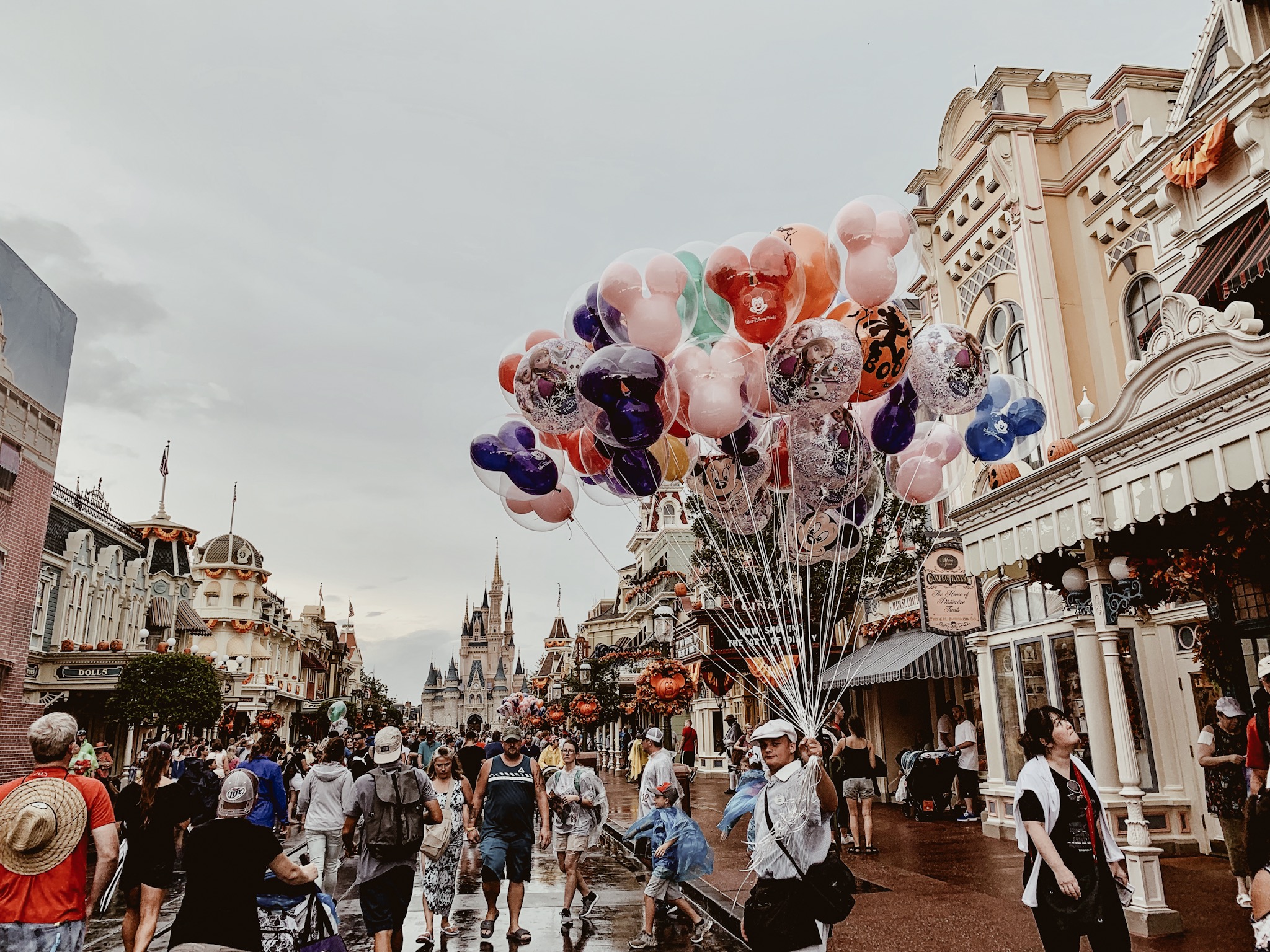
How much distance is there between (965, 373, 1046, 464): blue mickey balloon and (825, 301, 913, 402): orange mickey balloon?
3.88 feet

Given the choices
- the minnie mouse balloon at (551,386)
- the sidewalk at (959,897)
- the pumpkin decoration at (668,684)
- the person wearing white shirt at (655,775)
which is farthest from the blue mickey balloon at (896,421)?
the pumpkin decoration at (668,684)

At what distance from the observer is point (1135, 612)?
30.0 ft

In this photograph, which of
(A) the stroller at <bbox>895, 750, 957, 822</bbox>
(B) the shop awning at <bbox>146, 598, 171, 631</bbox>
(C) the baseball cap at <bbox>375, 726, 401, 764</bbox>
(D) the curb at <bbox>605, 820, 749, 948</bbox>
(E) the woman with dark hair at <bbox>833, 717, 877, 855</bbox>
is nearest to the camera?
(C) the baseball cap at <bbox>375, 726, 401, 764</bbox>

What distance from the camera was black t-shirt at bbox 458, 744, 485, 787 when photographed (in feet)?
36.5

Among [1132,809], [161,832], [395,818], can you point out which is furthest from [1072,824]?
[161,832]

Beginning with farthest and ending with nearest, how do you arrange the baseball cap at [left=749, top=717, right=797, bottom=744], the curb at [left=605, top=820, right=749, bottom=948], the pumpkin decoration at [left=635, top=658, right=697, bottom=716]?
the pumpkin decoration at [left=635, top=658, right=697, bottom=716] → the curb at [left=605, top=820, right=749, bottom=948] → the baseball cap at [left=749, top=717, right=797, bottom=744]

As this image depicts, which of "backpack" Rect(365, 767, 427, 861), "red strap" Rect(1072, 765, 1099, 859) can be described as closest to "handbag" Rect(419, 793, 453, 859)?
"backpack" Rect(365, 767, 427, 861)

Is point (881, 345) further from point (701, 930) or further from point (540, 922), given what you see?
point (540, 922)

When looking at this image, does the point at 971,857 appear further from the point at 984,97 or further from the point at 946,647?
the point at 984,97

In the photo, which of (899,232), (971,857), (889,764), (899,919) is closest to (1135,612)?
(971,857)

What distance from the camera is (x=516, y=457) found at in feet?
26.3

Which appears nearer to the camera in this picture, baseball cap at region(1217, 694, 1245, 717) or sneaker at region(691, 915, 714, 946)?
baseball cap at region(1217, 694, 1245, 717)

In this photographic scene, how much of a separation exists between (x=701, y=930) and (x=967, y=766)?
30.2 feet

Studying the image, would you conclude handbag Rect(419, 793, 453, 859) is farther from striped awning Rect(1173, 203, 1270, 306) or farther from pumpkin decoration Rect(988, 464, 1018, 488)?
striped awning Rect(1173, 203, 1270, 306)
